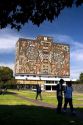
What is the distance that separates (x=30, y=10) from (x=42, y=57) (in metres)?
162

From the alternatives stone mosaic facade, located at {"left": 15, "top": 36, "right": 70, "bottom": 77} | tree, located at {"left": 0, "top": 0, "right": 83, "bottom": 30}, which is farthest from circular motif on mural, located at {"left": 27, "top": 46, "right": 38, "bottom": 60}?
tree, located at {"left": 0, "top": 0, "right": 83, "bottom": 30}

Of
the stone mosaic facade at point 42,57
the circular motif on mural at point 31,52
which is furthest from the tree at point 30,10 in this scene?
the circular motif on mural at point 31,52

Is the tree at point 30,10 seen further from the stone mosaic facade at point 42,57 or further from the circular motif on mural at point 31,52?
the circular motif on mural at point 31,52

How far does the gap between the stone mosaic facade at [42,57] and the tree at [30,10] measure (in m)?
152

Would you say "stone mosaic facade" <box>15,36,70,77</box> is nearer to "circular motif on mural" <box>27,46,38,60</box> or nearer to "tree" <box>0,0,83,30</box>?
"circular motif on mural" <box>27,46,38,60</box>

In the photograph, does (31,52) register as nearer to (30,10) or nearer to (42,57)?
(42,57)

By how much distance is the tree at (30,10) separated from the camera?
12.9 metres

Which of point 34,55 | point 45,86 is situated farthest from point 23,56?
point 45,86

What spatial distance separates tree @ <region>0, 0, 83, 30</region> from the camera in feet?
42.4

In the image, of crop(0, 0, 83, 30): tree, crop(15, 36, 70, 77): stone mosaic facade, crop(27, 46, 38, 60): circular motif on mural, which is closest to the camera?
crop(0, 0, 83, 30): tree

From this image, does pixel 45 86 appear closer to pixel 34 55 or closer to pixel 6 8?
pixel 34 55

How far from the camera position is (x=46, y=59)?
7003 inches

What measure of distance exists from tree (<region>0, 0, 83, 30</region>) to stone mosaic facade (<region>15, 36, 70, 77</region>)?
152349mm

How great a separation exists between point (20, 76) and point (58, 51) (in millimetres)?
26553
